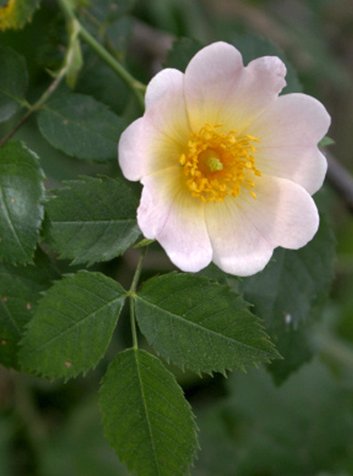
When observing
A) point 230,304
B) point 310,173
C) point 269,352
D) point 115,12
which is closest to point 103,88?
point 115,12

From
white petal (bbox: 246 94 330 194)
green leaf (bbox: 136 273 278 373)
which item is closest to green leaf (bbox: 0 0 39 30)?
white petal (bbox: 246 94 330 194)

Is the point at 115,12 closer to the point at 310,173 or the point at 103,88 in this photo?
the point at 103,88

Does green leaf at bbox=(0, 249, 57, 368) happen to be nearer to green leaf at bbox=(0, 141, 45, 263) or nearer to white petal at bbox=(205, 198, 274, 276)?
green leaf at bbox=(0, 141, 45, 263)

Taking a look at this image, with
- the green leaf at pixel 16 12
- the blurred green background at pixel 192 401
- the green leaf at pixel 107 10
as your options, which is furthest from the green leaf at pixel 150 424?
the green leaf at pixel 107 10

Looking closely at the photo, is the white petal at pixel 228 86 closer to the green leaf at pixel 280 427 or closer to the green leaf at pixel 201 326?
the green leaf at pixel 201 326

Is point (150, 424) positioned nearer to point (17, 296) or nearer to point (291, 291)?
point (17, 296)

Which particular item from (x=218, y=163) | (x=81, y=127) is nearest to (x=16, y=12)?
(x=81, y=127)
